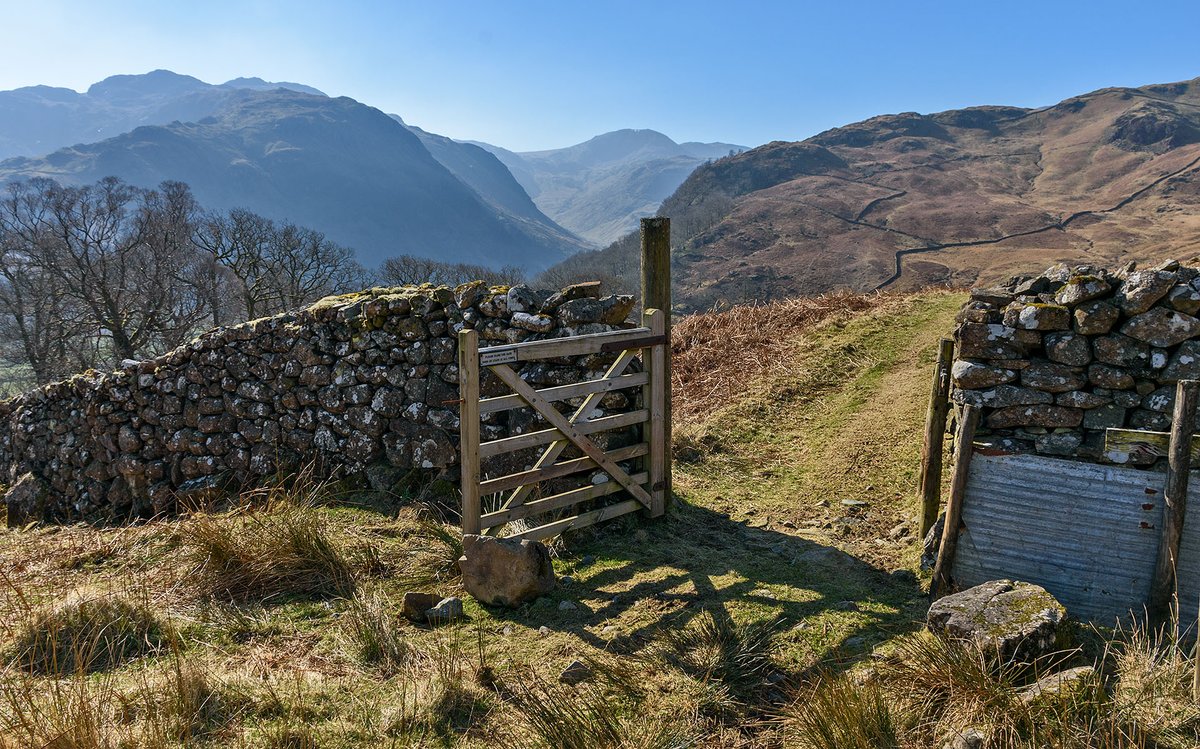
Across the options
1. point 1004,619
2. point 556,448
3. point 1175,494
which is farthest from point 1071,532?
point 556,448

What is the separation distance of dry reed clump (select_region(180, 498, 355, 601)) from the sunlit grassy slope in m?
0.02

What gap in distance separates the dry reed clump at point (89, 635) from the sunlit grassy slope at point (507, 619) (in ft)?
0.28

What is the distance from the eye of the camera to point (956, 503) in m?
5.30

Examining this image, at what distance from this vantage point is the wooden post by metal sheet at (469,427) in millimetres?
5219

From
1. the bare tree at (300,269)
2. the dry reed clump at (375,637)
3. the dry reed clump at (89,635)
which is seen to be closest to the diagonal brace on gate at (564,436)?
the dry reed clump at (375,637)

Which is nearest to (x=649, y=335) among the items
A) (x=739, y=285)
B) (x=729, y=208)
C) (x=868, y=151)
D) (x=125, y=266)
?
(x=125, y=266)

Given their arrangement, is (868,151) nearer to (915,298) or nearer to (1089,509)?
(915,298)

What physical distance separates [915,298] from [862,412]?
693 cm

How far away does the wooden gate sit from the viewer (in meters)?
5.43

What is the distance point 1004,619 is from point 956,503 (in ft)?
4.67

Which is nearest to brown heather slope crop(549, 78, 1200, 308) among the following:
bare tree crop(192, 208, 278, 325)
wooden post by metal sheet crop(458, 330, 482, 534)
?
bare tree crop(192, 208, 278, 325)

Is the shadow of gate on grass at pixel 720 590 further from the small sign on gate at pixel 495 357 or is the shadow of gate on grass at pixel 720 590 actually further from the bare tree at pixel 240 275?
the bare tree at pixel 240 275

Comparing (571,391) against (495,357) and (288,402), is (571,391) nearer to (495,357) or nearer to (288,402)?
(495,357)

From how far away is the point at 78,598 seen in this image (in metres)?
4.76
